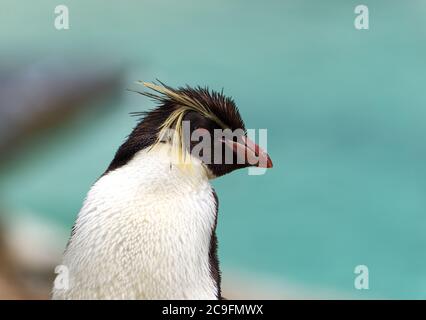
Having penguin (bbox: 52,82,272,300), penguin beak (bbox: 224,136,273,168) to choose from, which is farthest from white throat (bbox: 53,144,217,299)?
penguin beak (bbox: 224,136,273,168)

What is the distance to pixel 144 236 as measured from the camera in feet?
4.51

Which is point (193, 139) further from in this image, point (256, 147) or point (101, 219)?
point (101, 219)

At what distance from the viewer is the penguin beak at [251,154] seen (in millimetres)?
1606

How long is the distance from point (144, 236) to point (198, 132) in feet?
1.14

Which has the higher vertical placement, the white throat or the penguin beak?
the penguin beak

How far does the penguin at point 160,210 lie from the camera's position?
53.7 inches

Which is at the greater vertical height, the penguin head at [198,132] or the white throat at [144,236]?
the penguin head at [198,132]

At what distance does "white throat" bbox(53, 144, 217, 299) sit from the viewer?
1.36m

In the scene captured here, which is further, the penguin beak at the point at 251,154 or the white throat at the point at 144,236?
the penguin beak at the point at 251,154

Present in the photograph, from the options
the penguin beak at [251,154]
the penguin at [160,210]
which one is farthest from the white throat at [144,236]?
the penguin beak at [251,154]

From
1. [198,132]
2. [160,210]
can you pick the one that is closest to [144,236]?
[160,210]

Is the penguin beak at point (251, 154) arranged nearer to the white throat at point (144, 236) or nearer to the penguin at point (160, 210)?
the penguin at point (160, 210)

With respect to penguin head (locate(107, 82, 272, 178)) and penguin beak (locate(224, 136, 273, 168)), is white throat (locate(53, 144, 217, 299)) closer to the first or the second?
penguin head (locate(107, 82, 272, 178))
